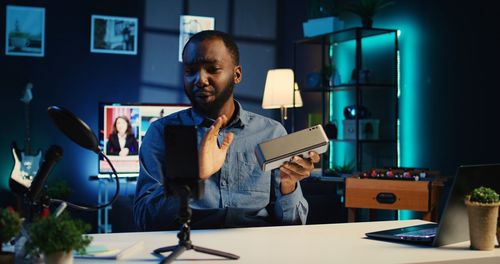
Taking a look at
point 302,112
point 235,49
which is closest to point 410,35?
point 302,112

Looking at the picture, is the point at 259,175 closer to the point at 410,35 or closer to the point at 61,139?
the point at 410,35

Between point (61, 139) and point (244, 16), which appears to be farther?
point (244, 16)

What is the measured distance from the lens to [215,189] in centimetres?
195

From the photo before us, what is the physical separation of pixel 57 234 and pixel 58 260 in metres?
0.05

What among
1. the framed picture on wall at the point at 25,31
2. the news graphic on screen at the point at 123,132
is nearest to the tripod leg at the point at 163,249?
the news graphic on screen at the point at 123,132

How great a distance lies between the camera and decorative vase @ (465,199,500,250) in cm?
146

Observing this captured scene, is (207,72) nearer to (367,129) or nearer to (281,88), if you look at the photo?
(367,129)

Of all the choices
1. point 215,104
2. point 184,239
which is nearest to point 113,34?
point 215,104

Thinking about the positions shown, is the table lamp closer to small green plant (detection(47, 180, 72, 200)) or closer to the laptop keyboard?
small green plant (detection(47, 180, 72, 200))

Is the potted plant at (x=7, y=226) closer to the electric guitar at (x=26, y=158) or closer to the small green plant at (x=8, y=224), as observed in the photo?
the small green plant at (x=8, y=224)

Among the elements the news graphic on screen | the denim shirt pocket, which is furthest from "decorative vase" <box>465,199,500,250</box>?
the news graphic on screen

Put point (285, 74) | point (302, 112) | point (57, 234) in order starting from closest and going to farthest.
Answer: point (57, 234) < point (285, 74) < point (302, 112)

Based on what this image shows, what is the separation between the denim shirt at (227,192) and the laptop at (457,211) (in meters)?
0.44

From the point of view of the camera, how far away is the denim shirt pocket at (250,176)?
6.46 ft
